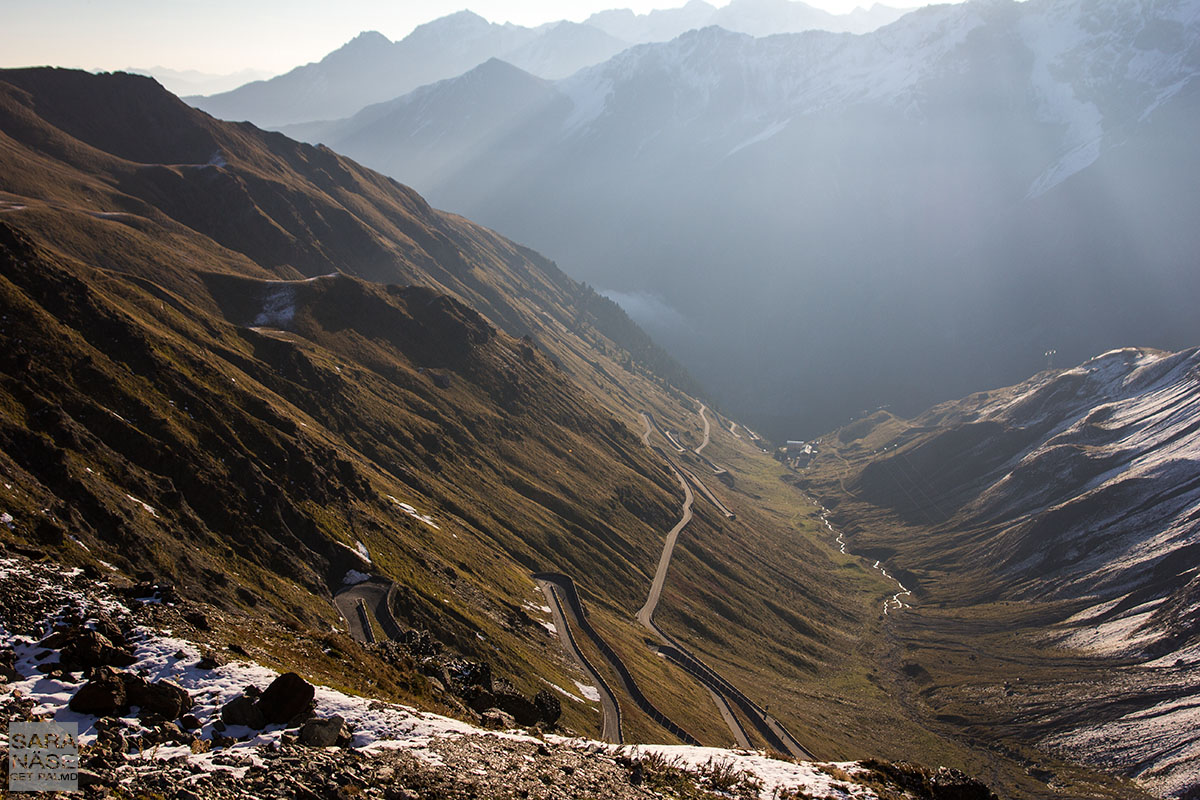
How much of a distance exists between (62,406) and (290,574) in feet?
97.7

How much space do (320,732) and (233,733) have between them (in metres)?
3.24

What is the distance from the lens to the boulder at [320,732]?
27.7 m

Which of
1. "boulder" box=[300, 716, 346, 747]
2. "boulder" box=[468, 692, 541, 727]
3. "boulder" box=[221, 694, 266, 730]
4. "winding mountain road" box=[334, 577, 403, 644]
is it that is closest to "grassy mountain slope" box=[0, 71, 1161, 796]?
"winding mountain road" box=[334, 577, 403, 644]

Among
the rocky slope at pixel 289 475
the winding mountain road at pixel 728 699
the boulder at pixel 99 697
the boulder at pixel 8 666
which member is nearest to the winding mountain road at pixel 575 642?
the rocky slope at pixel 289 475

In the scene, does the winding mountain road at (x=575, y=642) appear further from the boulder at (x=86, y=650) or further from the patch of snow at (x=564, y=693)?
the boulder at (x=86, y=650)

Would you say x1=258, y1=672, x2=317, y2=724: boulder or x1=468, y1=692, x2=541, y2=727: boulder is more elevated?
x1=258, y1=672, x2=317, y2=724: boulder

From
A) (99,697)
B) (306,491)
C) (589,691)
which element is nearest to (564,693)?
(589,691)

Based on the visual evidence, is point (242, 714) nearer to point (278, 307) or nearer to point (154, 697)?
point (154, 697)

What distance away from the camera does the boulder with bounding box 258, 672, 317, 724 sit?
94.5 ft

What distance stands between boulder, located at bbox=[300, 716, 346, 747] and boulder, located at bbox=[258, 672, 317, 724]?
1242 millimetres

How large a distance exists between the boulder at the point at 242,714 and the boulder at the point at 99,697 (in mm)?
3500

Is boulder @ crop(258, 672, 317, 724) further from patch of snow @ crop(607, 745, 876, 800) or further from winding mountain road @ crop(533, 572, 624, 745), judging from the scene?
winding mountain road @ crop(533, 572, 624, 745)

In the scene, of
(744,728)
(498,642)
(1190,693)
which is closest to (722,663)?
(744,728)

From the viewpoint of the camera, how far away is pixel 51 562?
121ft
